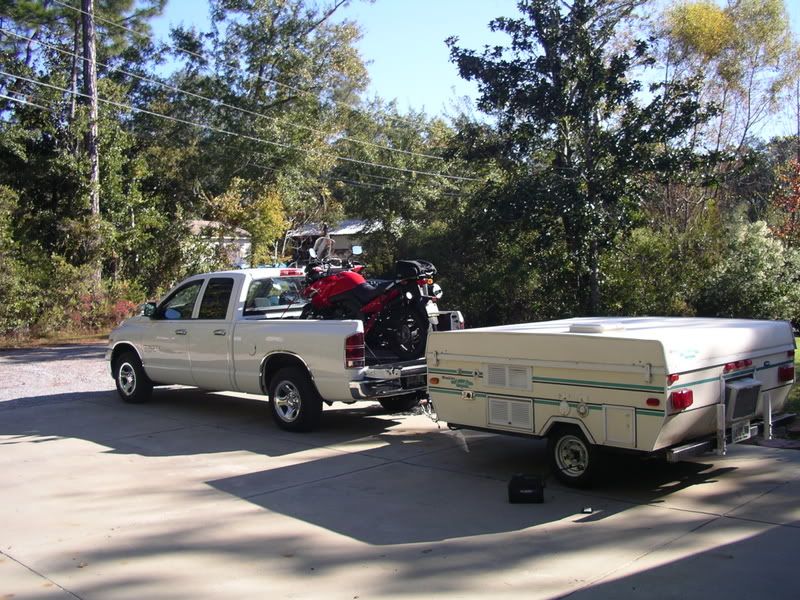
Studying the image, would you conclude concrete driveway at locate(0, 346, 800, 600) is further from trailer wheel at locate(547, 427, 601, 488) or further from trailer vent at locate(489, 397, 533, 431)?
trailer vent at locate(489, 397, 533, 431)

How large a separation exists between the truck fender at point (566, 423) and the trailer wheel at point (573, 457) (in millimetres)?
85

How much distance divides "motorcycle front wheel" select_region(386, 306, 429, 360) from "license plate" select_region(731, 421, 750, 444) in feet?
13.1

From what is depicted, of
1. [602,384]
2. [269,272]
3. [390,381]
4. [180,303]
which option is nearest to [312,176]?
[180,303]

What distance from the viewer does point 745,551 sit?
541 cm

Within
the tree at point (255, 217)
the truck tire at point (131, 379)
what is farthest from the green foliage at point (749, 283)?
the tree at point (255, 217)

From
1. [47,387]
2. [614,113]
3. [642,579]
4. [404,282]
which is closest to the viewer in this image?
[642,579]

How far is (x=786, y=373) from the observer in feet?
24.9

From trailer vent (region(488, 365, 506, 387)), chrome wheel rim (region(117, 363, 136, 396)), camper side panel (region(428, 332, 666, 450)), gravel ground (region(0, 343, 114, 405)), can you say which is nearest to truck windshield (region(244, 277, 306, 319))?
chrome wheel rim (region(117, 363, 136, 396))

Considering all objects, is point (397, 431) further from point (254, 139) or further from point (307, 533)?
point (254, 139)

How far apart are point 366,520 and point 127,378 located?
6.91m

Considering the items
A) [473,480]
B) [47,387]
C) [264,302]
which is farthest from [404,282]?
[47,387]

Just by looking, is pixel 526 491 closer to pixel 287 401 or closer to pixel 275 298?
pixel 287 401

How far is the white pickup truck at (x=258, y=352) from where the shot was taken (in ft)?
29.6

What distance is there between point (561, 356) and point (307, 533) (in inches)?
101
